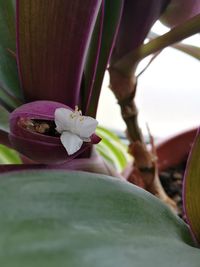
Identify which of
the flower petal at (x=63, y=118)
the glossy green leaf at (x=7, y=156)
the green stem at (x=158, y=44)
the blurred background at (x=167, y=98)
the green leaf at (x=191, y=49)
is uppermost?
the green stem at (x=158, y=44)

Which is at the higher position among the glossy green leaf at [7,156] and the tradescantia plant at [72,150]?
the tradescantia plant at [72,150]

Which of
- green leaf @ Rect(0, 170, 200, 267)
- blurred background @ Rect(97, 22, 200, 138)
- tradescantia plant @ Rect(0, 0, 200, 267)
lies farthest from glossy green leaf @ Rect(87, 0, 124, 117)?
blurred background @ Rect(97, 22, 200, 138)

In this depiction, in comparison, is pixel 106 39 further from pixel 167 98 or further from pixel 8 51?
pixel 167 98

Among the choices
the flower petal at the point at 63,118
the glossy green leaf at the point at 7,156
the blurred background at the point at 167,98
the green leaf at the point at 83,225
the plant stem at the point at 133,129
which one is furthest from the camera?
the blurred background at the point at 167,98

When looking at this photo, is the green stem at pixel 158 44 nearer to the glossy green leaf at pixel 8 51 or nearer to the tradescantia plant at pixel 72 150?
the tradescantia plant at pixel 72 150

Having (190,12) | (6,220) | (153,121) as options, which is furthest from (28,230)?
(153,121)

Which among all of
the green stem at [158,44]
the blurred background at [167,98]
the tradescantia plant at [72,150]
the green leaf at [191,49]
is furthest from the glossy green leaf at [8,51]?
the blurred background at [167,98]

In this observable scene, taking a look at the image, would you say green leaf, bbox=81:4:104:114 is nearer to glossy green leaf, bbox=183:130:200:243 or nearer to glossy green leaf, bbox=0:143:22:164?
glossy green leaf, bbox=183:130:200:243

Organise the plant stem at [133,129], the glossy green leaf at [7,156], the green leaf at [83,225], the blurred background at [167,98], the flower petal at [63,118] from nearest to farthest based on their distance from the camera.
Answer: the green leaf at [83,225], the flower petal at [63,118], the plant stem at [133,129], the glossy green leaf at [7,156], the blurred background at [167,98]

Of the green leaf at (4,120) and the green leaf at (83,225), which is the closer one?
the green leaf at (83,225)
